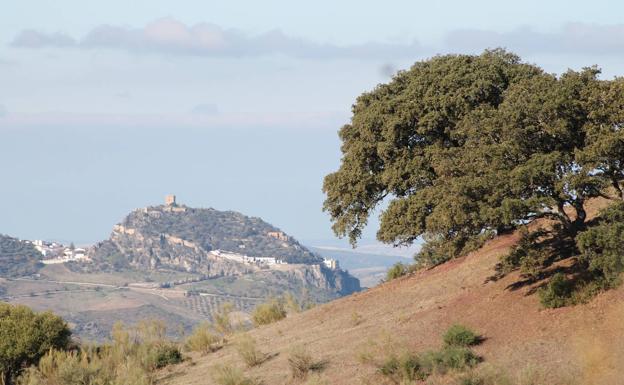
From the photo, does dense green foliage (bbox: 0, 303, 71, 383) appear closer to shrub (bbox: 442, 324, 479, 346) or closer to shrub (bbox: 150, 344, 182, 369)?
shrub (bbox: 150, 344, 182, 369)

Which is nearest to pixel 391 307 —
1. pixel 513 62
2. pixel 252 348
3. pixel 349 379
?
pixel 252 348

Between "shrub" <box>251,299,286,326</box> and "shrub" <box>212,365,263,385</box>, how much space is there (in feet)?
50.8

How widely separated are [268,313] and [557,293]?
19.8 metres

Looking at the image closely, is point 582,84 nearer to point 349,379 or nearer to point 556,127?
point 556,127

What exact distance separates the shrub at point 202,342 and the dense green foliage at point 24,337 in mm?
5516

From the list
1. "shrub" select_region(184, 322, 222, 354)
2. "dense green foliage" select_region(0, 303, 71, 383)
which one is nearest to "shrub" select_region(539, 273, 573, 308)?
"shrub" select_region(184, 322, 222, 354)

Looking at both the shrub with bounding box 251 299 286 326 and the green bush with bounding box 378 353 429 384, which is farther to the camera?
the shrub with bounding box 251 299 286 326

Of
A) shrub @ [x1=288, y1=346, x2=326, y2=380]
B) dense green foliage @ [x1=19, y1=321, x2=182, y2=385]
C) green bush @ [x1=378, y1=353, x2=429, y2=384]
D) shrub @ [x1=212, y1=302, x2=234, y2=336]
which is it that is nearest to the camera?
green bush @ [x1=378, y1=353, x2=429, y2=384]

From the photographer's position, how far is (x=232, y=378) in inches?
1375

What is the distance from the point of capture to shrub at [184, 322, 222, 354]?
4553cm

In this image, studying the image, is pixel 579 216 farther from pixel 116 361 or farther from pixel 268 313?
pixel 116 361

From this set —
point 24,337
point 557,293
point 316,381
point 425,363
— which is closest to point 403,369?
point 425,363

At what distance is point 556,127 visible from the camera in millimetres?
34969

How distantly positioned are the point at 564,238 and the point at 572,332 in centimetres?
966
